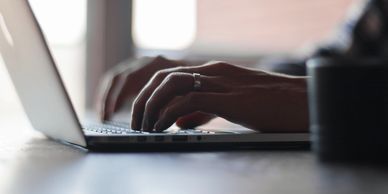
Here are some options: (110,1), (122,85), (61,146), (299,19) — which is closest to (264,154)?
(61,146)

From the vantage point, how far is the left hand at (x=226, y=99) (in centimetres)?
84

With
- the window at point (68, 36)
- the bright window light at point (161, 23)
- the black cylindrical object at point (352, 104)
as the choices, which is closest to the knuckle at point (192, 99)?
the black cylindrical object at point (352, 104)

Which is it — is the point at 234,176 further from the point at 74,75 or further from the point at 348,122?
the point at 74,75

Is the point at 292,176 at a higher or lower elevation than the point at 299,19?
higher

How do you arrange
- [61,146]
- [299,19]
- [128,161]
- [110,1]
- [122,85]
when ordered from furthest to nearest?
[299,19] < [110,1] < [122,85] < [61,146] < [128,161]

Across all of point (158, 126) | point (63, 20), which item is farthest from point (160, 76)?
point (63, 20)

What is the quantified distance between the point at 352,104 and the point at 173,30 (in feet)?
8.88

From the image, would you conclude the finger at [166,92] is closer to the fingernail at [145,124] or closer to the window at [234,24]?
the fingernail at [145,124]

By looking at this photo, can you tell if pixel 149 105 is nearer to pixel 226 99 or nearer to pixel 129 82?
pixel 226 99

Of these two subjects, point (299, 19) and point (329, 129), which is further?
point (299, 19)

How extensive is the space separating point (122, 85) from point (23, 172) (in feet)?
2.68

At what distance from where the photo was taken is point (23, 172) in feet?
1.83

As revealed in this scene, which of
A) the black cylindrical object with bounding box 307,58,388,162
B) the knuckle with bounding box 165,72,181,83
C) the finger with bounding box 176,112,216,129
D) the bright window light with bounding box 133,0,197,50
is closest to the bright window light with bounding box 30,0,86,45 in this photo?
the bright window light with bounding box 133,0,197,50

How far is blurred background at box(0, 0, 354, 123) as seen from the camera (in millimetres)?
3036
